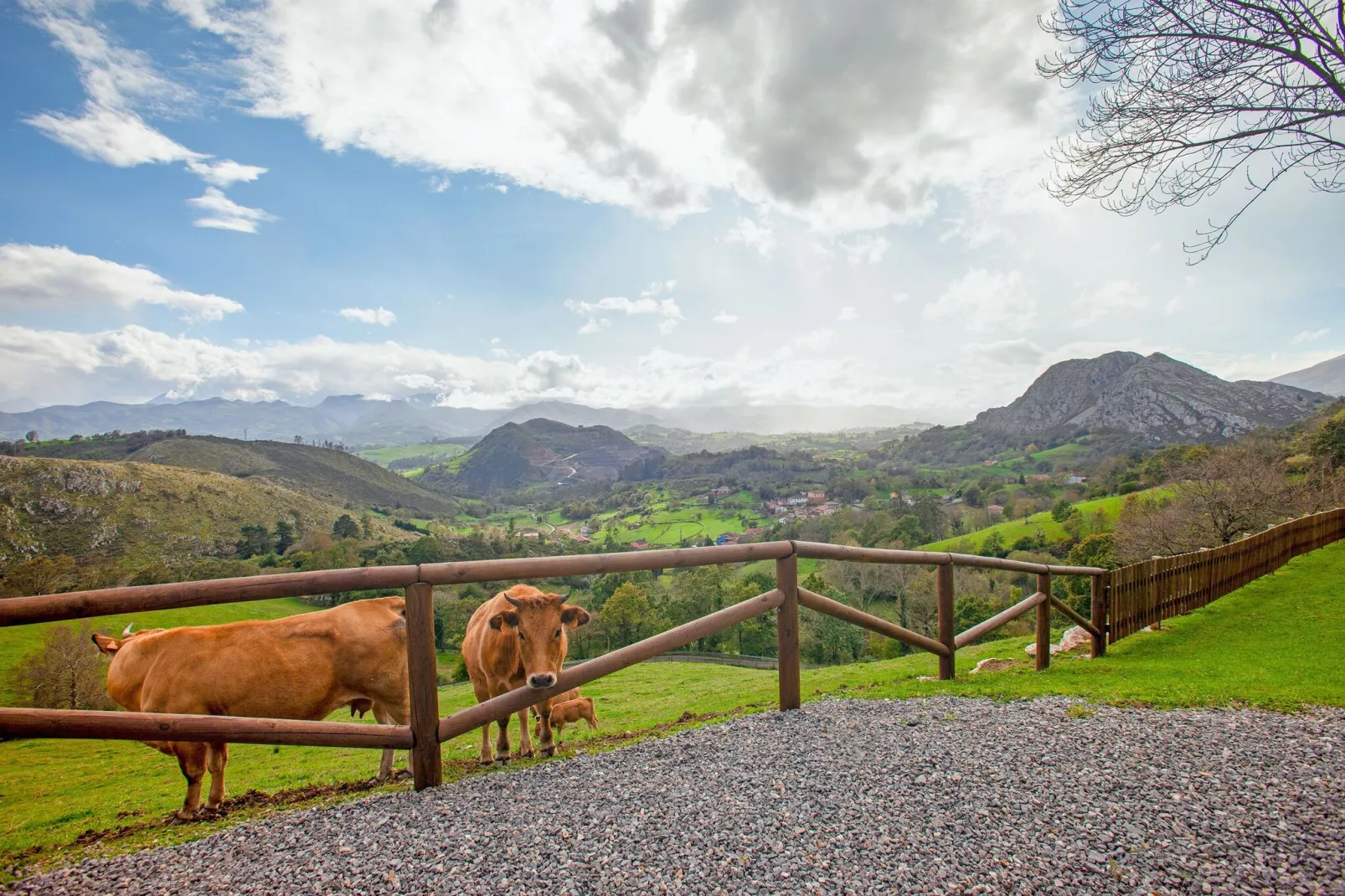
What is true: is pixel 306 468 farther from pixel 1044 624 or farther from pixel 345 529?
pixel 1044 624

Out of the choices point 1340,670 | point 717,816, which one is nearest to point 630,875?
point 717,816

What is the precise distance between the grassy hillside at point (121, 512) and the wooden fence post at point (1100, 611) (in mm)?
104195

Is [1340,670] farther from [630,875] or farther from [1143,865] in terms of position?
[630,875]

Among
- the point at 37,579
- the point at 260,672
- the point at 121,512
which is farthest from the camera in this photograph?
the point at 121,512

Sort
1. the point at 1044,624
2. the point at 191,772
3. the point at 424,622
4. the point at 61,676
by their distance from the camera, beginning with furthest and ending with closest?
the point at 61,676 → the point at 1044,624 → the point at 191,772 → the point at 424,622

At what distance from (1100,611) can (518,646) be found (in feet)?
29.3

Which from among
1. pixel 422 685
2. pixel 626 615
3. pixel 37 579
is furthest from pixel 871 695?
pixel 37 579

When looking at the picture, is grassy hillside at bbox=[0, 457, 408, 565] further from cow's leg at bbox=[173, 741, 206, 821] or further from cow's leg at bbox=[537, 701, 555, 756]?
cow's leg at bbox=[537, 701, 555, 756]

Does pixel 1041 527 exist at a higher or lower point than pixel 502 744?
lower

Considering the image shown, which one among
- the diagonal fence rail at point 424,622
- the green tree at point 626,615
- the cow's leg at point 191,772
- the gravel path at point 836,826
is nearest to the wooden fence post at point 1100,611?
the diagonal fence rail at point 424,622

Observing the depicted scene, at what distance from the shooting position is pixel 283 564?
73.3m

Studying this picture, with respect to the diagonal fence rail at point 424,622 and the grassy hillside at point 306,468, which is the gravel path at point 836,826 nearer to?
the diagonal fence rail at point 424,622

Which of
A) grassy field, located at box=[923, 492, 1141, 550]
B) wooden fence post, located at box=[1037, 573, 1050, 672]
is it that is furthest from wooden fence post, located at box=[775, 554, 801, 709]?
grassy field, located at box=[923, 492, 1141, 550]

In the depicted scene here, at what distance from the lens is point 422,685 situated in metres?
3.95
